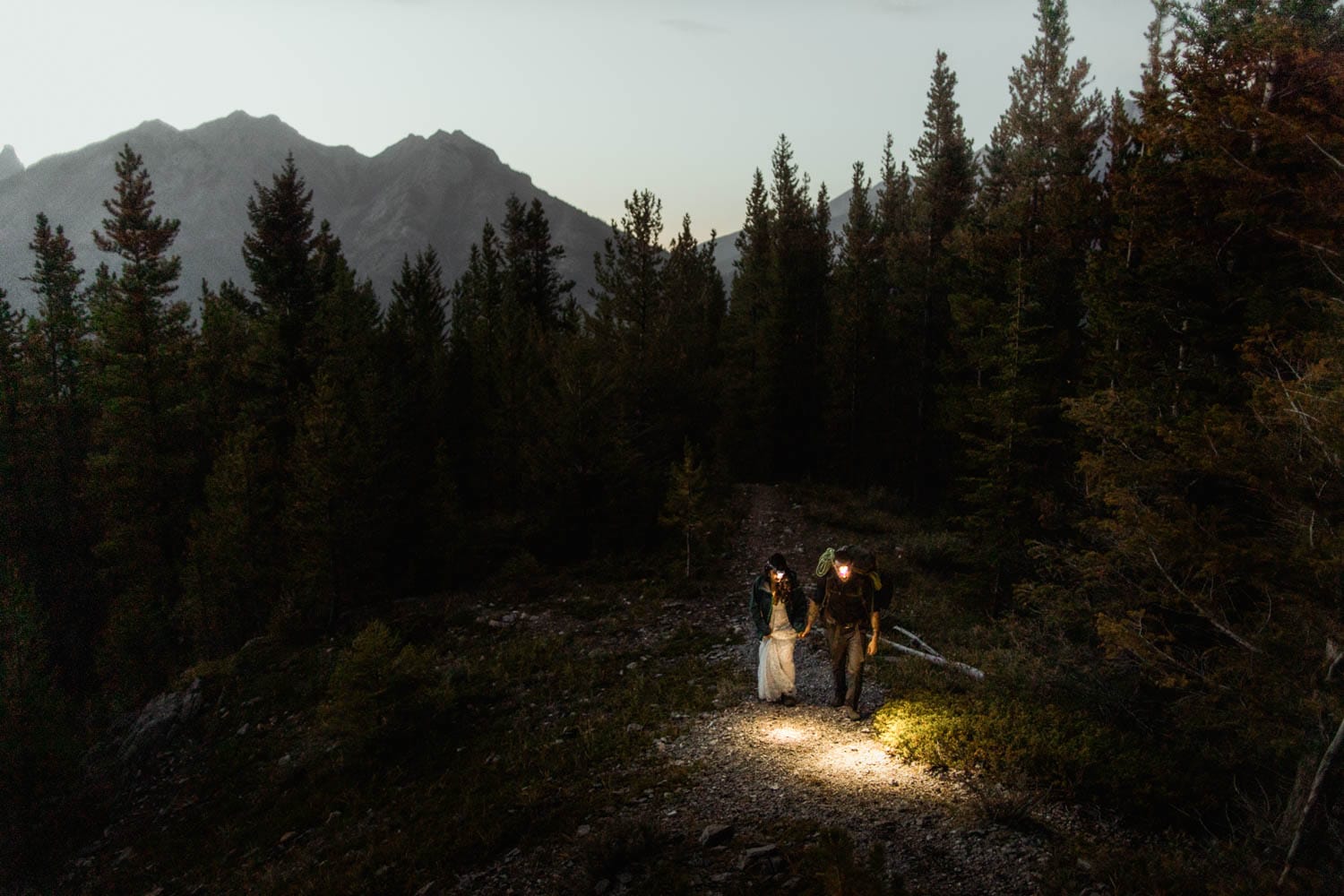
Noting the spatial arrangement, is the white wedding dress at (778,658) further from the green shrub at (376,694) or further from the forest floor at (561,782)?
the green shrub at (376,694)

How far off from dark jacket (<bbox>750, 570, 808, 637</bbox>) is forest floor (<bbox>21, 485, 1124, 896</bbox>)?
1.37 metres

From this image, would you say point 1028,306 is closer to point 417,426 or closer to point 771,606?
point 771,606

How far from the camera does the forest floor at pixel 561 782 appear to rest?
6.70 meters

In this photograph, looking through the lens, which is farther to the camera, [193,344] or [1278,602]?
[193,344]

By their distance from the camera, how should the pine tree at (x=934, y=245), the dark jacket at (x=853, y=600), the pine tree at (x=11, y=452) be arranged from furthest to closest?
1. the pine tree at (x=11, y=452)
2. the pine tree at (x=934, y=245)
3. the dark jacket at (x=853, y=600)

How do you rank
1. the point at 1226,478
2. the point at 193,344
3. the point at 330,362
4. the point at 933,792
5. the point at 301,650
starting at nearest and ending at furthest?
the point at 933,792 → the point at 1226,478 → the point at 301,650 → the point at 330,362 → the point at 193,344

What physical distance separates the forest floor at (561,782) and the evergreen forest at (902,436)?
896mm

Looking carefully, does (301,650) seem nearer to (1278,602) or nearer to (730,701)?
(730,701)

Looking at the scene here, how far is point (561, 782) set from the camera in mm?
9453

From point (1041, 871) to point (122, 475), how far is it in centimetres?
3586

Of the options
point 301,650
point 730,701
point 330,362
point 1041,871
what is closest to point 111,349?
point 330,362

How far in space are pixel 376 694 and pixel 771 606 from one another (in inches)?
310

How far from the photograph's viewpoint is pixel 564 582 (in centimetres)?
2150

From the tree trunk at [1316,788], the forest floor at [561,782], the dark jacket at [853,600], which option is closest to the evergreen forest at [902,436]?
the tree trunk at [1316,788]
